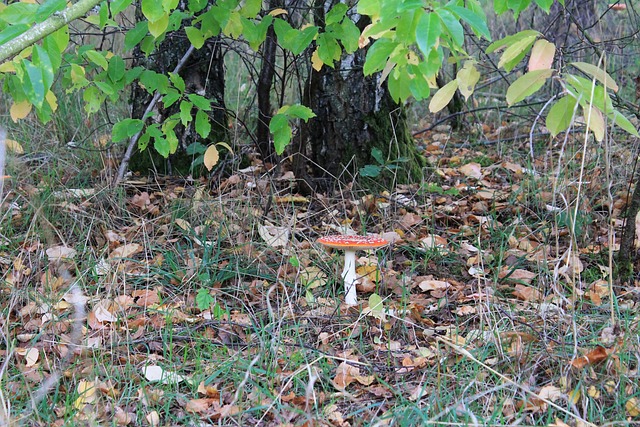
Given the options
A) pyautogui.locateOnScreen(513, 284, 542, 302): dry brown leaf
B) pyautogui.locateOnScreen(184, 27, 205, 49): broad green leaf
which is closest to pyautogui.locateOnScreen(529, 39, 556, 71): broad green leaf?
pyautogui.locateOnScreen(513, 284, 542, 302): dry brown leaf

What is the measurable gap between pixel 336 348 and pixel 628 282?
1287mm

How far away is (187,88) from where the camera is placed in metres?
3.99

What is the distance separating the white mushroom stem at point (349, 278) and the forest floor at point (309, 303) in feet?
0.14

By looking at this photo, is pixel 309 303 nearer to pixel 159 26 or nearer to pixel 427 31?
pixel 159 26

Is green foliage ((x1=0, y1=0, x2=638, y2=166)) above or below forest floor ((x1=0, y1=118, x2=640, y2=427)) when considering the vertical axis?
above

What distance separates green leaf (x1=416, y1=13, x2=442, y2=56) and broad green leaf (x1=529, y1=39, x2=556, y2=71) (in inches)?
17.8

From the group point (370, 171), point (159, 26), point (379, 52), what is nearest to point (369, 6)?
point (379, 52)

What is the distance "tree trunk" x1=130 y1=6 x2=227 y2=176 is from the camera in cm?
402

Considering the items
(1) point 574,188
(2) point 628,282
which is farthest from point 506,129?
(2) point 628,282

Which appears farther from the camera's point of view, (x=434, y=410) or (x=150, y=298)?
(x=150, y=298)

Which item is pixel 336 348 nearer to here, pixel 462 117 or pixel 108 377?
pixel 108 377

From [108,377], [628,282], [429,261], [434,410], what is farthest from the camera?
[429,261]

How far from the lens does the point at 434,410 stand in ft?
6.83

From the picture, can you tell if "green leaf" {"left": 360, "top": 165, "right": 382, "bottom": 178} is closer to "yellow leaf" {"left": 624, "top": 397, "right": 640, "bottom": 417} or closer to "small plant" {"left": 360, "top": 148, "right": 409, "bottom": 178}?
"small plant" {"left": 360, "top": 148, "right": 409, "bottom": 178}
